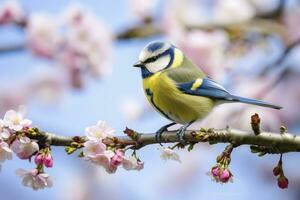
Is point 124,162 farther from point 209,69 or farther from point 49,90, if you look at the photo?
point 49,90

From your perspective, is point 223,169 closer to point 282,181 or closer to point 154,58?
point 282,181

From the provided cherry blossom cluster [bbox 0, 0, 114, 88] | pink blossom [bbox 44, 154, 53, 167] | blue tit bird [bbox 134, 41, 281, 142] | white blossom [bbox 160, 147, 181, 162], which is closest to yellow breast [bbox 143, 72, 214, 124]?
blue tit bird [bbox 134, 41, 281, 142]

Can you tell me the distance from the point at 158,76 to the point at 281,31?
2115mm

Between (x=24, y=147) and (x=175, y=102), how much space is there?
1.48 feet

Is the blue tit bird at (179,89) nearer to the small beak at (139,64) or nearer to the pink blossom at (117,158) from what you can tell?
the small beak at (139,64)

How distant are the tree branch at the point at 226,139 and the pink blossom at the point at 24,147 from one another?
22mm

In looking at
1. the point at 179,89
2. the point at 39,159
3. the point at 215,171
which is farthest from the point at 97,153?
the point at 179,89

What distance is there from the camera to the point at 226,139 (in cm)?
161

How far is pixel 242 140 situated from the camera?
161cm

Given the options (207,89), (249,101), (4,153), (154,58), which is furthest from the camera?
(154,58)

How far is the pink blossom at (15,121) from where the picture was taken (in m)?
1.58

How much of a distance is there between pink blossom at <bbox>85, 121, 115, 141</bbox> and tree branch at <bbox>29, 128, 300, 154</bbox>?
0.03m

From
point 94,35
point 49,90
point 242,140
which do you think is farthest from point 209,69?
point 242,140

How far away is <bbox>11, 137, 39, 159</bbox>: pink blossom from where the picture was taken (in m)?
1.59
